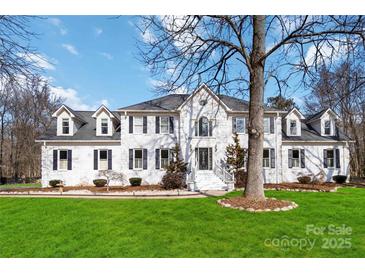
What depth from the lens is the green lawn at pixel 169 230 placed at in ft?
17.3

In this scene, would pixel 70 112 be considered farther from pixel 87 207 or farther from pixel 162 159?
pixel 87 207

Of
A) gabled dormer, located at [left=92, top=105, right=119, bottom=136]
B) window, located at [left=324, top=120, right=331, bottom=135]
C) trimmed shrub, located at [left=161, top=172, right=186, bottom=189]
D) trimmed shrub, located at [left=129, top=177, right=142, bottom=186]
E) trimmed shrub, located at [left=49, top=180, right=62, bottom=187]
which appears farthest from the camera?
window, located at [left=324, top=120, right=331, bottom=135]

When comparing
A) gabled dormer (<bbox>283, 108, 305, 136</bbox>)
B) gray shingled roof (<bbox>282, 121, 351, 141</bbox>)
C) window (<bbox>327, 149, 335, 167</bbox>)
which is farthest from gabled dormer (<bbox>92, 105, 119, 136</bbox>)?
window (<bbox>327, 149, 335, 167</bbox>)

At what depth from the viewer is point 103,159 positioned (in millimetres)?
18359

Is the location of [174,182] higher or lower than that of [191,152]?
lower

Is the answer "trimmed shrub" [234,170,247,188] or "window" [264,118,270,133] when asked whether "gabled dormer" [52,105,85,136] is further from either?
"window" [264,118,270,133]

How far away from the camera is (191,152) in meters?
17.8

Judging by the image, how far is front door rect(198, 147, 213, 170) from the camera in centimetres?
1778

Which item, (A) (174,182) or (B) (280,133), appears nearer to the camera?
(A) (174,182)

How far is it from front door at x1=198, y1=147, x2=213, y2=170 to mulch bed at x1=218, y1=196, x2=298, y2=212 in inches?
338

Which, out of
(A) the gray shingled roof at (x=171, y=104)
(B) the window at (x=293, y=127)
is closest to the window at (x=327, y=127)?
(B) the window at (x=293, y=127)
